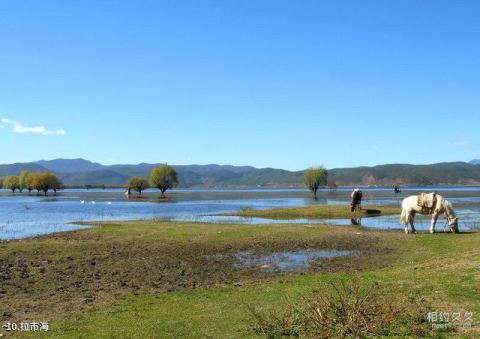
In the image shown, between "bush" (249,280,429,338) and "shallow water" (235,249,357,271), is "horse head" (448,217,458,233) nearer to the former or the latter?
"shallow water" (235,249,357,271)

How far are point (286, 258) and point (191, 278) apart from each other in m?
6.30

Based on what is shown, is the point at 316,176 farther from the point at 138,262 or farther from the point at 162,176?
the point at 138,262

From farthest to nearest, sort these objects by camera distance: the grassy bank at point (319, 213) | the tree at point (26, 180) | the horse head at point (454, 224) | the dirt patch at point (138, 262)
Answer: the tree at point (26, 180)
the grassy bank at point (319, 213)
the horse head at point (454, 224)
the dirt patch at point (138, 262)

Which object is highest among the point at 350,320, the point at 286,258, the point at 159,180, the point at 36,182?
the point at 36,182

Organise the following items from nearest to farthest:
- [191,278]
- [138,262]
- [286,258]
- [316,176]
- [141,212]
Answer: [191,278]
[138,262]
[286,258]
[141,212]
[316,176]

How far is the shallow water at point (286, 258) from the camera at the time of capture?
2159 centimetres

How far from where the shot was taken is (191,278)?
19.2m

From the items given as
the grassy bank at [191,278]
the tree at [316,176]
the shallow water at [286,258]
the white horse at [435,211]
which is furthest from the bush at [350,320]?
the tree at [316,176]

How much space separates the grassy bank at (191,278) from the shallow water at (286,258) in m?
0.73

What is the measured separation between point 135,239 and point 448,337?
22918mm

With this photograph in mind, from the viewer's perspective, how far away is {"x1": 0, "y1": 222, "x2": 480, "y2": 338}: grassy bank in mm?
12930

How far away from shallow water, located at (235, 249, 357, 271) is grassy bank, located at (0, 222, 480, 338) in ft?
2.41

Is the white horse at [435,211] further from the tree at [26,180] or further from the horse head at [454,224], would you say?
the tree at [26,180]

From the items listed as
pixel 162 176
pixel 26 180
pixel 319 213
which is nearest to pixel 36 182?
pixel 26 180
